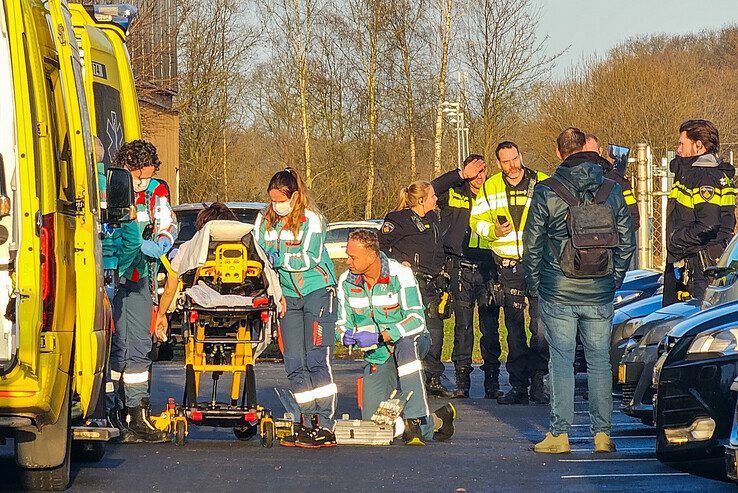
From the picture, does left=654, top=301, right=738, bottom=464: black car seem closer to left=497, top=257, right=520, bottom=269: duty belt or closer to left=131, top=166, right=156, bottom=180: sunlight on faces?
left=131, top=166, right=156, bottom=180: sunlight on faces

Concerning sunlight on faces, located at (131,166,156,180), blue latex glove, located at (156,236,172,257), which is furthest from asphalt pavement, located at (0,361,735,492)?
sunlight on faces, located at (131,166,156,180)

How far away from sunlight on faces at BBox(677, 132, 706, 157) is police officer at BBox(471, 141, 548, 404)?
1.27m

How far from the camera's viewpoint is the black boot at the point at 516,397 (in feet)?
40.1

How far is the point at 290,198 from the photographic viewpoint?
9.73 m

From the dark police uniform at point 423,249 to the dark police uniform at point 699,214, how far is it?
208 cm

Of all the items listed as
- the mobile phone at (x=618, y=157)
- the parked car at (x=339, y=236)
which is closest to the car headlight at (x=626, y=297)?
the mobile phone at (x=618, y=157)

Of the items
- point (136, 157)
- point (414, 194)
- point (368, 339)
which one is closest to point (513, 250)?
point (414, 194)

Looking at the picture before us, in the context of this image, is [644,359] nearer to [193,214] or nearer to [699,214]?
[699,214]

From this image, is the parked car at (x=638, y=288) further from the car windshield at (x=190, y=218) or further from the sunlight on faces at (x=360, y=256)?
the sunlight on faces at (x=360, y=256)

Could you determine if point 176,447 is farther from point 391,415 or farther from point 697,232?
point 697,232

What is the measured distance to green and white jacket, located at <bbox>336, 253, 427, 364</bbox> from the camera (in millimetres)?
9852

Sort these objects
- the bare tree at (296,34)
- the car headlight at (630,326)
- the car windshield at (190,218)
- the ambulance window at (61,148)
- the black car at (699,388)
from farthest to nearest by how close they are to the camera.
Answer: the bare tree at (296,34)
the car windshield at (190,218)
the car headlight at (630,326)
the black car at (699,388)
the ambulance window at (61,148)

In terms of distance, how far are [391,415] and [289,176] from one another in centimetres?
177

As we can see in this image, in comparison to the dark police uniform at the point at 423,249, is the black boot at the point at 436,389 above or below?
below
